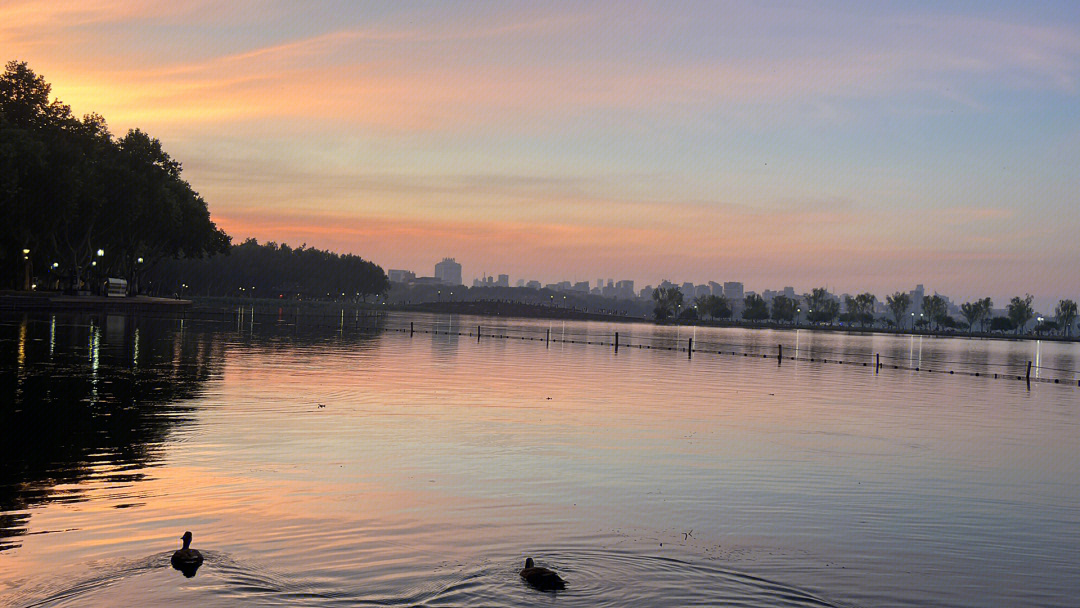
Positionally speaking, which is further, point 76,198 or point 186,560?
point 76,198

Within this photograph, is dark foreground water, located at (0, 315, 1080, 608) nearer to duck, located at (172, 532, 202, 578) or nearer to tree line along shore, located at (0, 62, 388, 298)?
duck, located at (172, 532, 202, 578)

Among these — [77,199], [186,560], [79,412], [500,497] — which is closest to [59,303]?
[77,199]

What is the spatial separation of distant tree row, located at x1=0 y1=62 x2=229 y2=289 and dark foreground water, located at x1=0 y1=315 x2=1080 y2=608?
58596mm

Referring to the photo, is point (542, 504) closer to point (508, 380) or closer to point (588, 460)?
point (588, 460)

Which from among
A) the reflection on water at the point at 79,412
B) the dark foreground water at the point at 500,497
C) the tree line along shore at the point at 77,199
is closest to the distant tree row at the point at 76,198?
the tree line along shore at the point at 77,199

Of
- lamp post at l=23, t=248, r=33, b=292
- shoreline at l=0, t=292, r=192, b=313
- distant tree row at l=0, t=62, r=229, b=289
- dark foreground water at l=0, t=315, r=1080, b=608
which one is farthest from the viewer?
lamp post at l=23, t=248, r=33, b=292

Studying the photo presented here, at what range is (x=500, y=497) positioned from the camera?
18516mm

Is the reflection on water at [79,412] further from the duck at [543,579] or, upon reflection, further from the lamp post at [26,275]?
the lamp post at [26,275]

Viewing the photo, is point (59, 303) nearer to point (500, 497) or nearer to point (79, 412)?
point (79, 412)

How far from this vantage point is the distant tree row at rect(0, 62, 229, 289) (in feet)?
301

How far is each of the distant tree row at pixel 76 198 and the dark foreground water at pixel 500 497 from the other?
192 ft

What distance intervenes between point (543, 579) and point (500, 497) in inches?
239

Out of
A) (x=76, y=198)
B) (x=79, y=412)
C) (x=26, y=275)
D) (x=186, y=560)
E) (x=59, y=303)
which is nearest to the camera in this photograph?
(x=186, y=560)

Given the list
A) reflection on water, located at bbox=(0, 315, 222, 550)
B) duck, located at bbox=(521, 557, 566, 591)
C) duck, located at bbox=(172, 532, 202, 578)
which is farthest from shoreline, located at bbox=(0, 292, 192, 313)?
duck, located at bbox=(521, 557, 566, 591)
